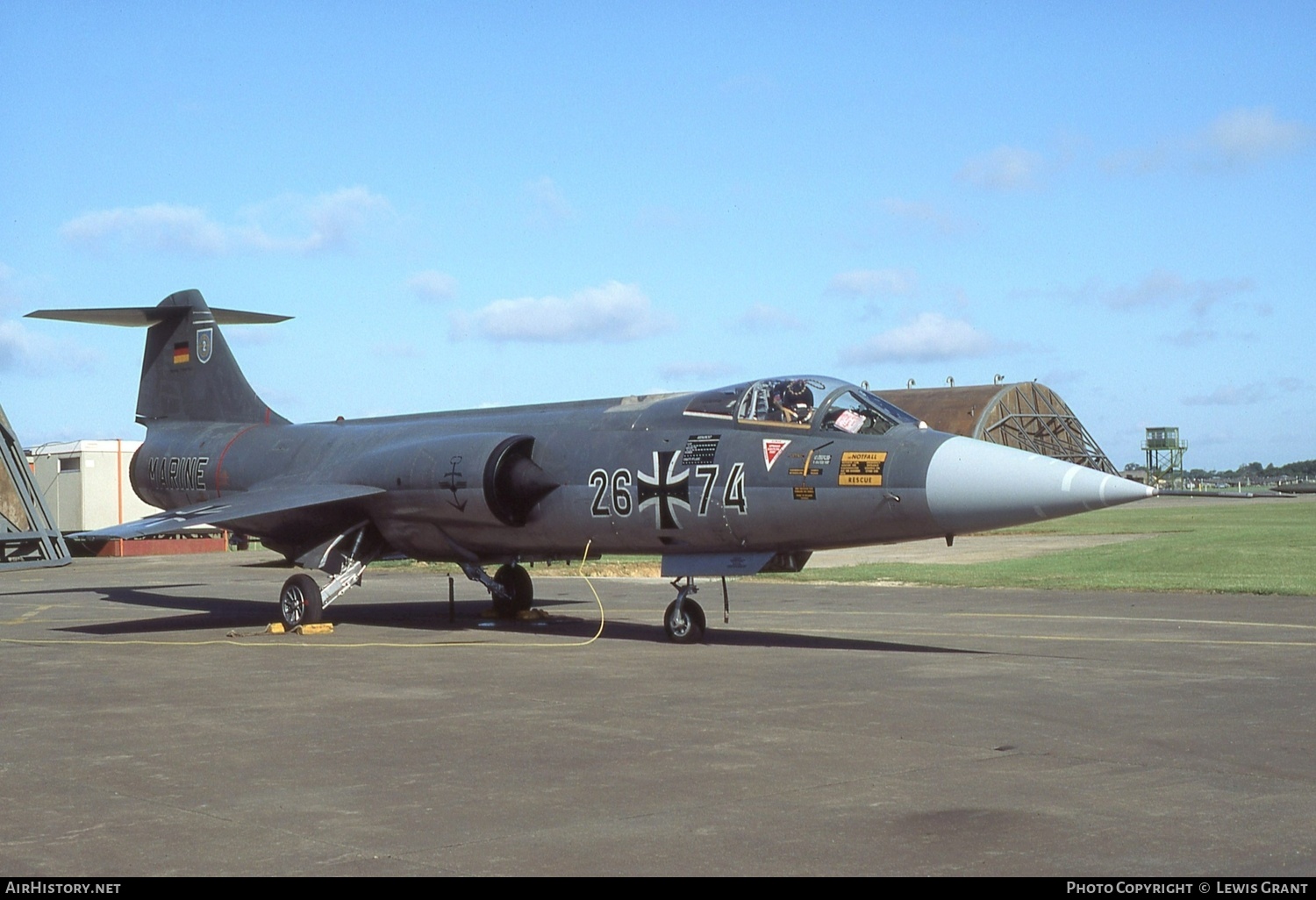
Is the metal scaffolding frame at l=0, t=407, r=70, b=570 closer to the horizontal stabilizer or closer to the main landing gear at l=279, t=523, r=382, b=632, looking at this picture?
the horizontal stabilizer

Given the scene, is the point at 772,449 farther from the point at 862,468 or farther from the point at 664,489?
the point at 664,489

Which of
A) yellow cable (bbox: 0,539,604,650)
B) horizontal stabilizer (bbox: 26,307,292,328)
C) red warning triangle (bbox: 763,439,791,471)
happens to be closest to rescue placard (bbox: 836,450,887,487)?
red warning triangle (bbox: 763,439,791,471)

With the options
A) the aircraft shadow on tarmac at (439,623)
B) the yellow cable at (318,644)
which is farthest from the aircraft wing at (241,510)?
the aircraft shadow on tarmac at (439,623)

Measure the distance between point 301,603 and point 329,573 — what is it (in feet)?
2.39

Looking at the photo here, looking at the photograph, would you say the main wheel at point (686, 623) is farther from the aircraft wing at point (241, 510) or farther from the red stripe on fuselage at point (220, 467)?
the red stripe on fuselage at point (220, 467)

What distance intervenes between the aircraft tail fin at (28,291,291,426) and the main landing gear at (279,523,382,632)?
14.9 feet

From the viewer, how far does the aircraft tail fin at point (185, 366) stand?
840 inches

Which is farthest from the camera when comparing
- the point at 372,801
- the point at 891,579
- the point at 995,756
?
the point at 891,579

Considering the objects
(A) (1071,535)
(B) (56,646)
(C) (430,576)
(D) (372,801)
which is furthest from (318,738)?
(A) (1071,535)

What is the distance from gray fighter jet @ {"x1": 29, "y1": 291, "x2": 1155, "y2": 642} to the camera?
41.4 feet

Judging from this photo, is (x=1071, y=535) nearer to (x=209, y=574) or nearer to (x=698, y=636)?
(x=209, y=574)

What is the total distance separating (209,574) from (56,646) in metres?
15.6

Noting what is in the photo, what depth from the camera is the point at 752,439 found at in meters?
14.0

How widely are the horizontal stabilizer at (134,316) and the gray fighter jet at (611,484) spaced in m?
0.07
